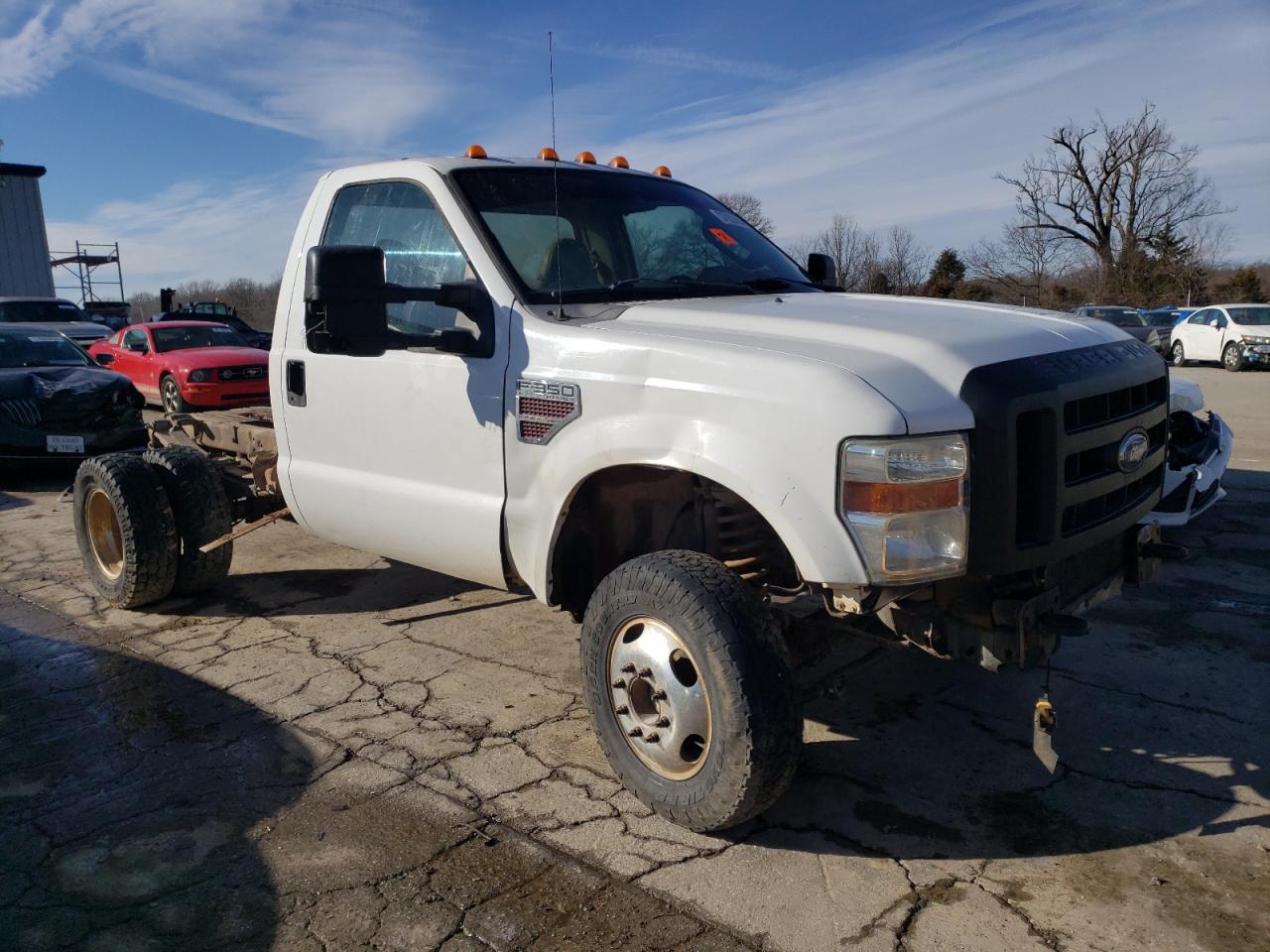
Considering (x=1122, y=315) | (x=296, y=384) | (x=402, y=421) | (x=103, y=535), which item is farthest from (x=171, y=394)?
(x=1122, y=315)

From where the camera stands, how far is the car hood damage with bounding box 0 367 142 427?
353 inches

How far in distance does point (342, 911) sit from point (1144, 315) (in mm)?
31358

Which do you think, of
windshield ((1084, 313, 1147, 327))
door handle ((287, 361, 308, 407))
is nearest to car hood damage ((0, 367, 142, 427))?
door handle ((287, 361, 308, 407))

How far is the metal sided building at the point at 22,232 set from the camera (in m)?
29.3

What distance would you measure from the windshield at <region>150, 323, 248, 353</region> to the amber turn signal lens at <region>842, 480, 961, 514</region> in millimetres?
13487

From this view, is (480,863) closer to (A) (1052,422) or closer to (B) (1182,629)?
(A) (1052,422)

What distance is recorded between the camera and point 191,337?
48.1 feet

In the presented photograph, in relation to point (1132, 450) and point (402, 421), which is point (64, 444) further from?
point (1132, 450)

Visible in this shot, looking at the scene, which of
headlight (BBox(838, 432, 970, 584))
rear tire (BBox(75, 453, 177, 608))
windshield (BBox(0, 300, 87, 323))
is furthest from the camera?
windshield (BBox(0, 300, 87, 323))

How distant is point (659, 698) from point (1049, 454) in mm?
1368

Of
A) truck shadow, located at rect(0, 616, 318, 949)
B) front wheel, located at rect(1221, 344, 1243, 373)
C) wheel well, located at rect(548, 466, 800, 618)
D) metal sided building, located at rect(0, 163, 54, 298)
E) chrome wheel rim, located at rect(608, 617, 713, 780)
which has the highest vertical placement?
metal sided building, located at rect(0, 163, 54, 298)

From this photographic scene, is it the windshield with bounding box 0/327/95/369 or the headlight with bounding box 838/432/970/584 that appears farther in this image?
the windshield with bounding box 0/327/95/369

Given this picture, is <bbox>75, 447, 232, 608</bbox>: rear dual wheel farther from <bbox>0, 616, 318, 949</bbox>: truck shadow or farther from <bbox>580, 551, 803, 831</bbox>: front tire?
<bbox>580, 551, 803, 831</bbox>: front tire

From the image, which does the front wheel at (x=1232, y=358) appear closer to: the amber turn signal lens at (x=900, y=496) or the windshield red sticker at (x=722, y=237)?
the windshield red sticker at (x=722, y=237)
